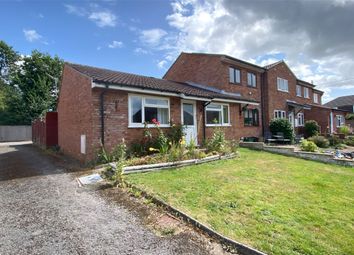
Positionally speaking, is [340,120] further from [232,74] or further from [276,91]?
[232,74]

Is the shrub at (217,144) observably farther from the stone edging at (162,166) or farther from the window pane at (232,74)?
the window pane at (232,74)

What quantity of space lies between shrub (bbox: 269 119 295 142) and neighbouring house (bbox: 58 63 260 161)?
17.4 ft

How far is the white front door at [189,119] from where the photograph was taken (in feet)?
43.3

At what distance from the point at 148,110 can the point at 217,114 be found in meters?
5.88

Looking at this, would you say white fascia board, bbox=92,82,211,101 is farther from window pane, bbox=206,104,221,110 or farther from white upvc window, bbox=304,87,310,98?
white upvc window, bbox=304,87,310,98

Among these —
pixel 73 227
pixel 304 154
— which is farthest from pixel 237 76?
pixel 73 227

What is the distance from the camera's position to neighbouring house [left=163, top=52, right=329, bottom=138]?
18.7 metres

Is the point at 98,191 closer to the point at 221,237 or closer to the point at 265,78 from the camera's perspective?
the point at 221,237

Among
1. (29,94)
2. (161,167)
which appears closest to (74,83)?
(161,167)

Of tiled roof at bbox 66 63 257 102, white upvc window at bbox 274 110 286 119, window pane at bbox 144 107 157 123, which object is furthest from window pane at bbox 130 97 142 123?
white upvc window at bbox 274 110 286 119

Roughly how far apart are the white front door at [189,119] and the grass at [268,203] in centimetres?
437

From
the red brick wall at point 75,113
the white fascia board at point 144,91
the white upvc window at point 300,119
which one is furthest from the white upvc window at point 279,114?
the red brick wall at point 75,113

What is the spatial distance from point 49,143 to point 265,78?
18940mm

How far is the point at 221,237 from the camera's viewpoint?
3.80 m
